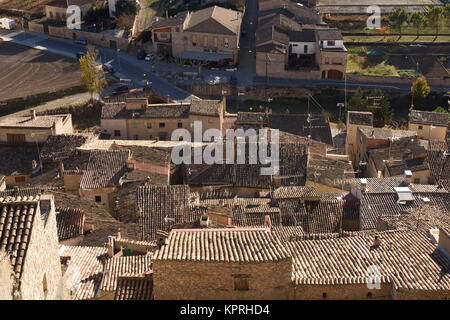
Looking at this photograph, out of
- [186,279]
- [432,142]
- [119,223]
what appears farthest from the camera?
[432,142]

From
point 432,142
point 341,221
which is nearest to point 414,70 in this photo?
point 432,142

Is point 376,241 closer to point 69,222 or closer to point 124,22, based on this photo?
point 69,222

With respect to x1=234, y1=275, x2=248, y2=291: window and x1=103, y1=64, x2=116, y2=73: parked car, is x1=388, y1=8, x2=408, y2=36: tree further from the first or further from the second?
x1=234, y1=275, x2=248, y2=291: window

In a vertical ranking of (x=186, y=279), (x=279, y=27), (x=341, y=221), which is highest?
(x=279, y=27)

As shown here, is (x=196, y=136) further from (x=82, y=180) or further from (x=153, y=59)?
(x=153, y=59)

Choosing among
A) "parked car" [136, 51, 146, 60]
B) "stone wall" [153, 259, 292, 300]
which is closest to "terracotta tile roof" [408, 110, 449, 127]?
"parked car" [136, 51, 146, 60]

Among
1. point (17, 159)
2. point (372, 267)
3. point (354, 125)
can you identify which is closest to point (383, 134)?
point (354, 125)
